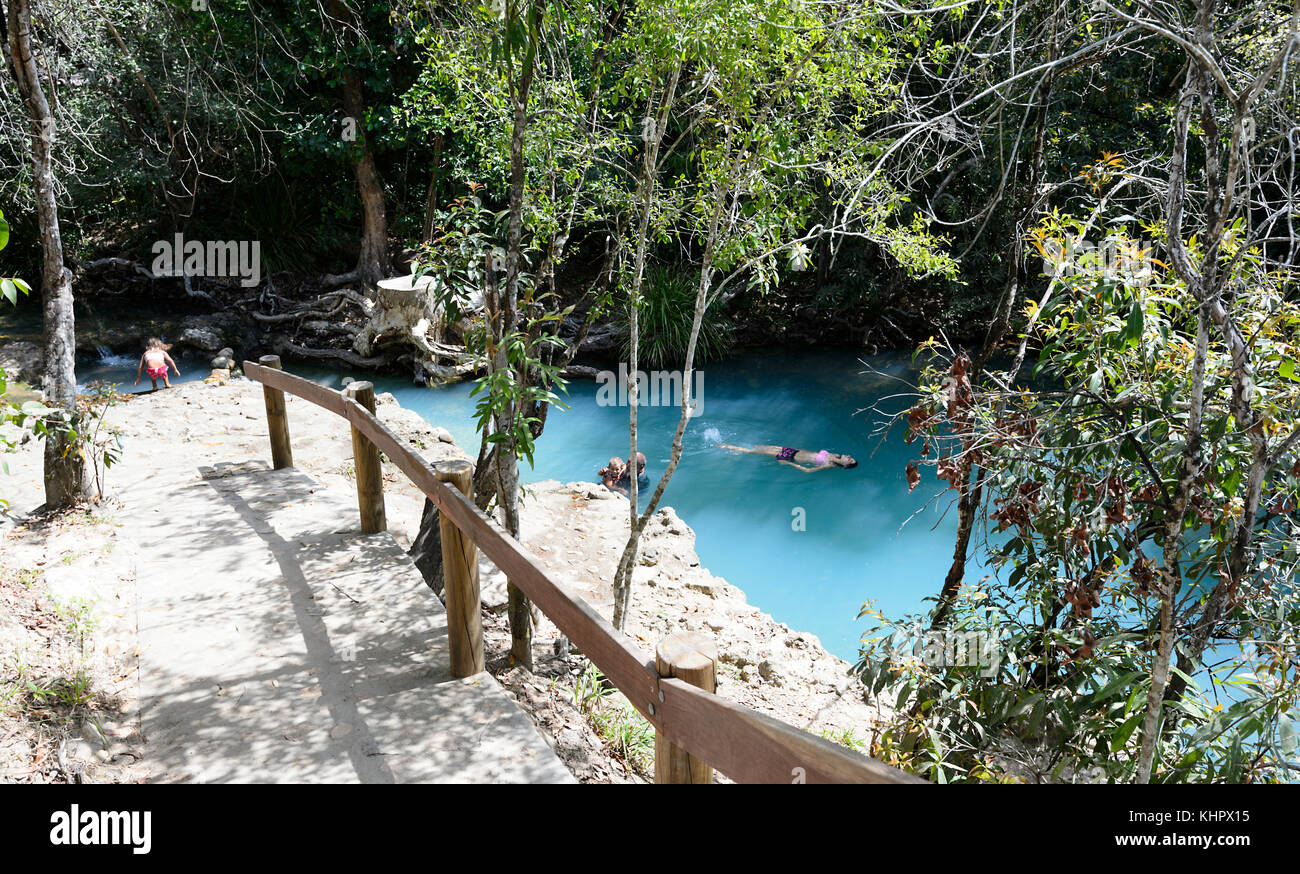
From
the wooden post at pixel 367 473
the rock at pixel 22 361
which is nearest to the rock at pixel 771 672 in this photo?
the wooden post at pixel 367 473

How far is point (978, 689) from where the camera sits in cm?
369

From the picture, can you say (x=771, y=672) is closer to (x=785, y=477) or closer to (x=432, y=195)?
(x=785, y=477)

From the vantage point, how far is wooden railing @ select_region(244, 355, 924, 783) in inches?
71.6

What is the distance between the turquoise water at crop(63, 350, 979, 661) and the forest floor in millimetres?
1303

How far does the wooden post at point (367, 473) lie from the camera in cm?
484

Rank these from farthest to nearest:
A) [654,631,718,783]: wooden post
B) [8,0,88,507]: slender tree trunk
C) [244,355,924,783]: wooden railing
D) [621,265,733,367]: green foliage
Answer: [621,265,733,367]: green foliage < [8,0,88,507]: slender tree trunk < [654,631,718,783]: wooden post < [244,355,924,783]: wooden railing

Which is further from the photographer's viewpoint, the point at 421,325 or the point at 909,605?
the point at 421,325

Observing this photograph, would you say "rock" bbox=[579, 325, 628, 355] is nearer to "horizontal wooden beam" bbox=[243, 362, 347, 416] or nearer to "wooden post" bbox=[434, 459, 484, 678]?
"horizontal wooden beam" bbox=[243, 362, 347, 416]

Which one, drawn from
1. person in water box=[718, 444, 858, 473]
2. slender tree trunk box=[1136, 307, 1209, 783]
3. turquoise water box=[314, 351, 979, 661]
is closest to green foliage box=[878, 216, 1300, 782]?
slender tree trunk box=[1136, 307, 1209, 783]
